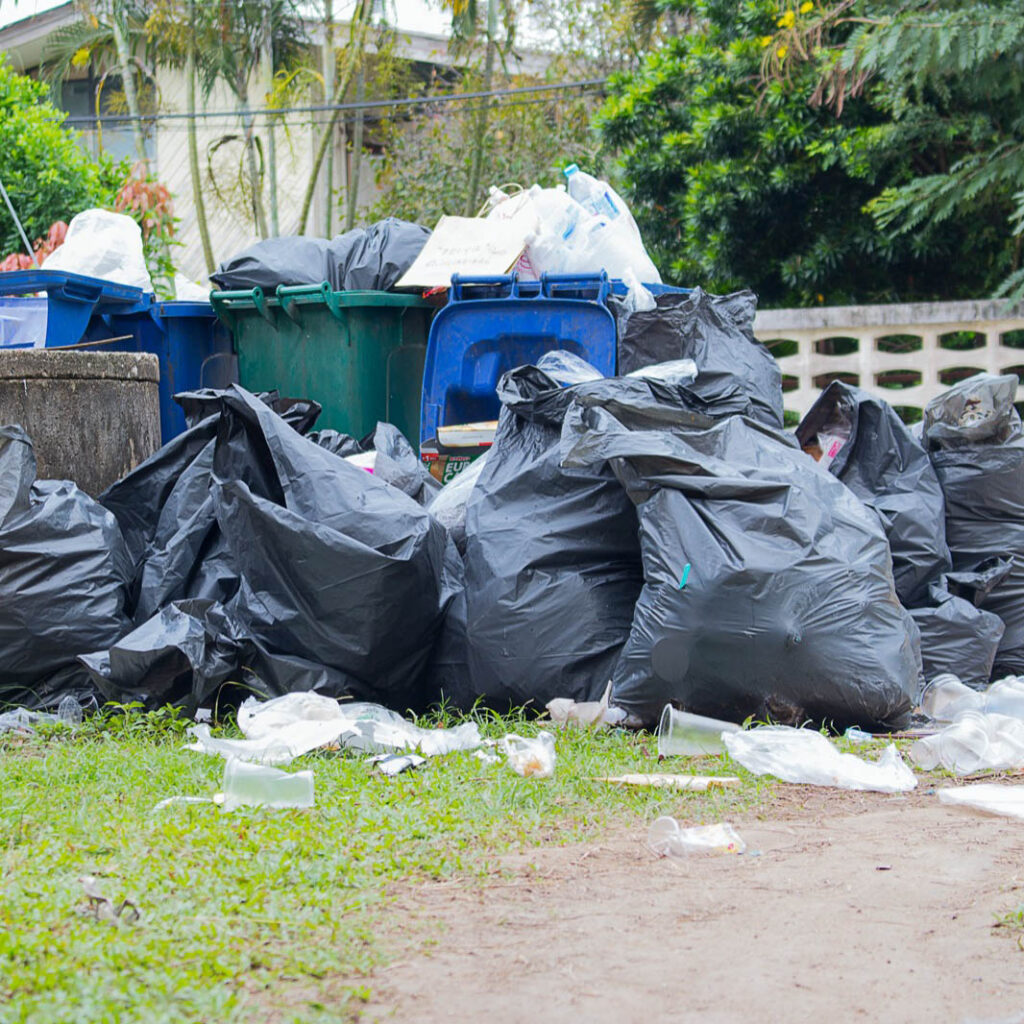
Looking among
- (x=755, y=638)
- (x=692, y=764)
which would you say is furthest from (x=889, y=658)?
(x=692, y=764)

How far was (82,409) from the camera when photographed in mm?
4230

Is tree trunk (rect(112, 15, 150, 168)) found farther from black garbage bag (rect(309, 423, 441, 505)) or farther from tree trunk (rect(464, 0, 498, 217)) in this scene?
black garbage bag (rect(309, 423, 441, 505))

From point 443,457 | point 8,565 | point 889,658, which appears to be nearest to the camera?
point 889,658

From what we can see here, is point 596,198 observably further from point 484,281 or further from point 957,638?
point 957,638

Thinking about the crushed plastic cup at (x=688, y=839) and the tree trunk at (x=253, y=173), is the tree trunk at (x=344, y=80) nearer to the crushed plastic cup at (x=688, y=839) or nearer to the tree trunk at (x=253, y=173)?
the tree trunk at (x=253, y=173)

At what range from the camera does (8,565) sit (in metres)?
3.60

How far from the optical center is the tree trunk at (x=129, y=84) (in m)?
13.6

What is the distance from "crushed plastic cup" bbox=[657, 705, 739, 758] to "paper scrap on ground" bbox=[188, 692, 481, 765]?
0.46 meters

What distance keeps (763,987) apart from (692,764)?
1.25m

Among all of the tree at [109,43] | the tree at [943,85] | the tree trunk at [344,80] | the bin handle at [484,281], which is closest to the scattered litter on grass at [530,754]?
the bin handle at [484,281]

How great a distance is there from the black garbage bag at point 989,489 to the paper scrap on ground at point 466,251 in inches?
65.3

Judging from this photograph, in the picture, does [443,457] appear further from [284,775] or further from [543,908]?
[543,908]

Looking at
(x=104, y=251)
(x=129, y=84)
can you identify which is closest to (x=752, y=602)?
(x=104, y=251)

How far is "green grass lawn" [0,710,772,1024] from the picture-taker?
5.55ft
